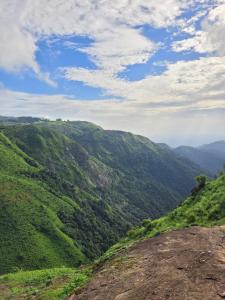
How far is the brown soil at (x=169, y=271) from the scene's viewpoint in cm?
2027

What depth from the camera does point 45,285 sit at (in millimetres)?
41438

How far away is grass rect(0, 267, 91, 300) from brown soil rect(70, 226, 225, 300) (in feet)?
12.8

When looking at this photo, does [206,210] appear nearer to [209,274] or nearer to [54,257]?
[209,274]

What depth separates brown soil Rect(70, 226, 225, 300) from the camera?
20.3 meters

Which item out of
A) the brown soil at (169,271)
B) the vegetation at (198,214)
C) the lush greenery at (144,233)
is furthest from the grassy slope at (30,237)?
the brown soil at (169,271)

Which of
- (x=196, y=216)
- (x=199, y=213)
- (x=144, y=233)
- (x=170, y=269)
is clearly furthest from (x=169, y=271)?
(x=144, y=233)

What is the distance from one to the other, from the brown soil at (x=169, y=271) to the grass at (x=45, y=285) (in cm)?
391

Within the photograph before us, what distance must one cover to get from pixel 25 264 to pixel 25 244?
11.6 m

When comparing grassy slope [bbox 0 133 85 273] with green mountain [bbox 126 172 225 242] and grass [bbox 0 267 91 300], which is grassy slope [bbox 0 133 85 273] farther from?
green mountain [bbox 126 172 225 242]

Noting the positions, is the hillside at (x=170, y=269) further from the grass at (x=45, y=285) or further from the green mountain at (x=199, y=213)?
the grass at (x=45, y=285)

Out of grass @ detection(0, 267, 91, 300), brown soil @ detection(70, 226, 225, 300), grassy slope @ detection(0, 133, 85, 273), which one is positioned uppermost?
brown soil @ detection(70, 226, 225, 300)

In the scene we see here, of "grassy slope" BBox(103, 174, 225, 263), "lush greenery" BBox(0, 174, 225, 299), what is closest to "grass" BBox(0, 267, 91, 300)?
"lush greenery" BBox(0, 174, 225, 299)

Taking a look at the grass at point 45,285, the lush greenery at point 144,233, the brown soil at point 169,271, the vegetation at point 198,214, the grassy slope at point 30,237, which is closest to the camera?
the brown soil at point 169,271

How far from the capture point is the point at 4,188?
19550 centimetres
